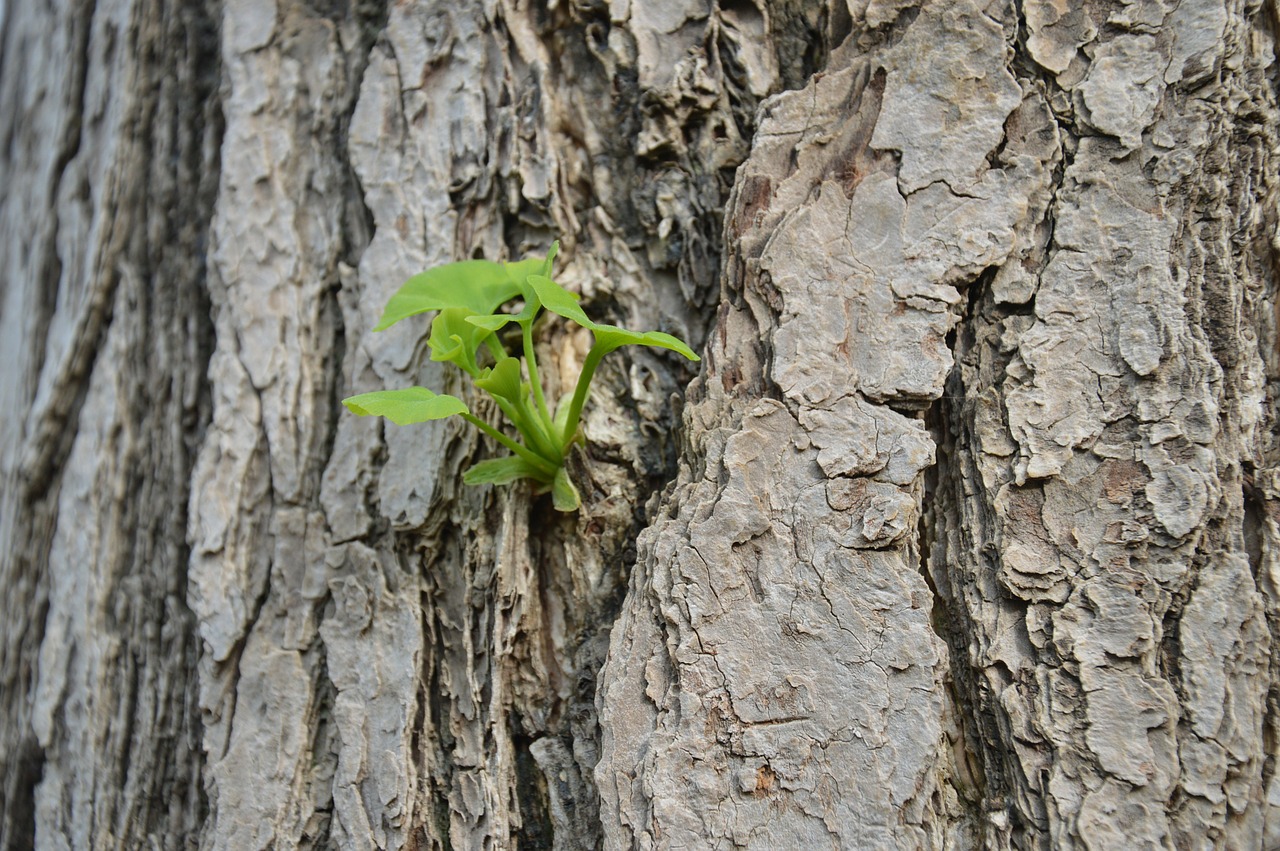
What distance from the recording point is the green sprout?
1228 mm

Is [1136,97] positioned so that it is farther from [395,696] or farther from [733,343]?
[395,696]

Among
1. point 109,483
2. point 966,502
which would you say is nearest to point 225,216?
point 109,483

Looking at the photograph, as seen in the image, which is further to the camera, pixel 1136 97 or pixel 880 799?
pixel 1136 97

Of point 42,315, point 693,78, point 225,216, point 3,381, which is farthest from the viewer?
point 3,381

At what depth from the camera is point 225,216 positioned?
1587 millimetres

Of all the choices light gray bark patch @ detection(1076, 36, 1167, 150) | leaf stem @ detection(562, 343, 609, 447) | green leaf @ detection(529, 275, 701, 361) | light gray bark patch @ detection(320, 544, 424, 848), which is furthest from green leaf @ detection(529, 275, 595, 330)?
light gray bark patch @ detection(1076, 36, 1167, 150)

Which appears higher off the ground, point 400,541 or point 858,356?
point 858,356

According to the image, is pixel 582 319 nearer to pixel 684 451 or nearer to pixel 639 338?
pixel 639 338

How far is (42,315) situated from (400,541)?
Answer: 1.09 metres

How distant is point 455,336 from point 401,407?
0.50 ft

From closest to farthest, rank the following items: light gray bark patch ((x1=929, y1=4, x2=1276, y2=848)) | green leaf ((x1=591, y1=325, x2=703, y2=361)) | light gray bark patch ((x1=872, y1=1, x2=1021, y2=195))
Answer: light gray bark patch ((x1=929, y1=4, x2=1276, y2=848)), green leaf ((x1=591, y1=325, x2=703, y2=361)), light gray bark patch ((x1=872, y1=1, x2=1021, y2=195))

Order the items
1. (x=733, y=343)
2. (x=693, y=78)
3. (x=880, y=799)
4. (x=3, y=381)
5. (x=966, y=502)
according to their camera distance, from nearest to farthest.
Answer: (x=880, y=799)
(x=966, y=502)
(x=733, y=343)
(x=693, y=78)
(x=3, y=381)

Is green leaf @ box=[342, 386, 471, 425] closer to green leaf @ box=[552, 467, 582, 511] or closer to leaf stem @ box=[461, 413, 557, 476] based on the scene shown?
leaf stem @ box=[461, 413, 557, 476]

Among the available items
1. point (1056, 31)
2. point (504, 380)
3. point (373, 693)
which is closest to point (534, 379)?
point (504, 380)
